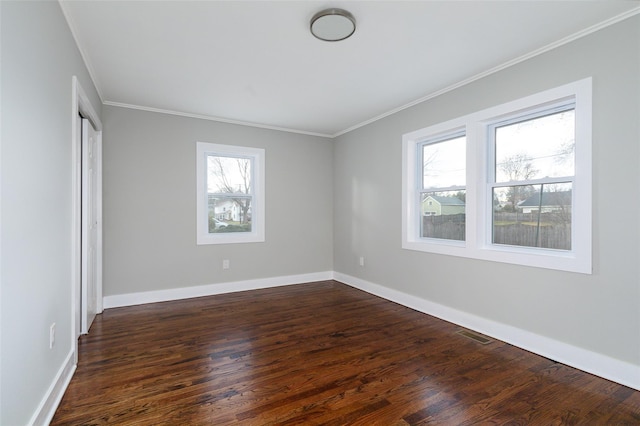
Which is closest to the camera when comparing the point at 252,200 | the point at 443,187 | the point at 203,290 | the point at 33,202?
the point at 33,202

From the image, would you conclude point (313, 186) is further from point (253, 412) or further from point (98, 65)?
point (253, 412)

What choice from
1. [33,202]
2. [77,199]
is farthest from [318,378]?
[77,199]

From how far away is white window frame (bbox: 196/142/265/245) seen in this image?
4.36 metres

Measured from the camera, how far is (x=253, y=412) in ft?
6.09

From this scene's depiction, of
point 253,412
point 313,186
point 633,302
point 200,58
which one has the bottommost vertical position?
point 253,412

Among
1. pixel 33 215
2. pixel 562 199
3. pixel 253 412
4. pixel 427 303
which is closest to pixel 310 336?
pixel 253 412

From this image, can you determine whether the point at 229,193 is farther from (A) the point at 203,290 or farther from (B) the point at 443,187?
(B) the point at 443,187

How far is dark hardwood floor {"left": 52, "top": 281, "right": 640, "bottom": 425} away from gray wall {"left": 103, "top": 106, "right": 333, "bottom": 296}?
87cm

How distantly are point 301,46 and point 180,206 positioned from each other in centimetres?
273

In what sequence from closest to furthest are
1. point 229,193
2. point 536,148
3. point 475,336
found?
1. point 536,148
2. point 475,336
3. point 229,193

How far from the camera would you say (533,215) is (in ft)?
9.14

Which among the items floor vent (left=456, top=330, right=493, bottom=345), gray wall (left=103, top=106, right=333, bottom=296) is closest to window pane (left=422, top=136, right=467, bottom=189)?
floor vent (left=456, top=330, right=493, bottom=345)

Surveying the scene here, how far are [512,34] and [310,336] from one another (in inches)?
119

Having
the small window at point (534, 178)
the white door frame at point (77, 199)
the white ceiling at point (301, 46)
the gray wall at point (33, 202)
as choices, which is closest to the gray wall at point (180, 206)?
the white door frame at point (77, 199)
